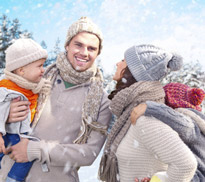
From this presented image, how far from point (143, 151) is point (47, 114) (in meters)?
A: 1.30

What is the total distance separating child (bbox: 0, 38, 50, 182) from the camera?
271 centimetres

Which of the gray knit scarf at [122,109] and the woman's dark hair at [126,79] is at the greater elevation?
the woman's dark hair at [126,79]

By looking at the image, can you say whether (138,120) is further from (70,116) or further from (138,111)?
(70,116)

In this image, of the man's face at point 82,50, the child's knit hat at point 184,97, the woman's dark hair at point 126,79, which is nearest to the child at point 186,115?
the child's knit hat at point 184,97

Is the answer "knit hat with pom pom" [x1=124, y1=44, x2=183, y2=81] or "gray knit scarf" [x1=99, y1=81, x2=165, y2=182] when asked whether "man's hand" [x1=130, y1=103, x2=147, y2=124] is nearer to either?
"gray knit scarf" [x1=99, y1=81, x2=165, y2=182]

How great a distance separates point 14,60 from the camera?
2.80 metres

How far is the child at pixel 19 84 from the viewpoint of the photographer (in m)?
2.71

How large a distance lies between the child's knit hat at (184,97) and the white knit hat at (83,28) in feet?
4.23

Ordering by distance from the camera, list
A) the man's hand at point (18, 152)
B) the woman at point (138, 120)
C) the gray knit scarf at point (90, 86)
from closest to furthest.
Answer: the woman at point (138, 120) → the man's hand at point (18, 152) → the gray knit scarf at point (90, 86)

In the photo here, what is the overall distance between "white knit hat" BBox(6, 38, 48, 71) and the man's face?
1.45 feet

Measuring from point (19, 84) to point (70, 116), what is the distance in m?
0.75

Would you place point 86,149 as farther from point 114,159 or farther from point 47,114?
point 47,114

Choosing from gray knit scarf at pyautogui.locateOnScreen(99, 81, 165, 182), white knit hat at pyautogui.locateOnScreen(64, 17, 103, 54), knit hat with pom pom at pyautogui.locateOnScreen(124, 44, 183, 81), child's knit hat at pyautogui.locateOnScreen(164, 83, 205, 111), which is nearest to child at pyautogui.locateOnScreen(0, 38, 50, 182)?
white knit hat at pyautogui.locateOnScreen(64, 17, 103, 54)

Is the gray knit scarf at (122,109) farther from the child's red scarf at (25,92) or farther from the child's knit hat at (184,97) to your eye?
the child's red scarf at (25,92)
